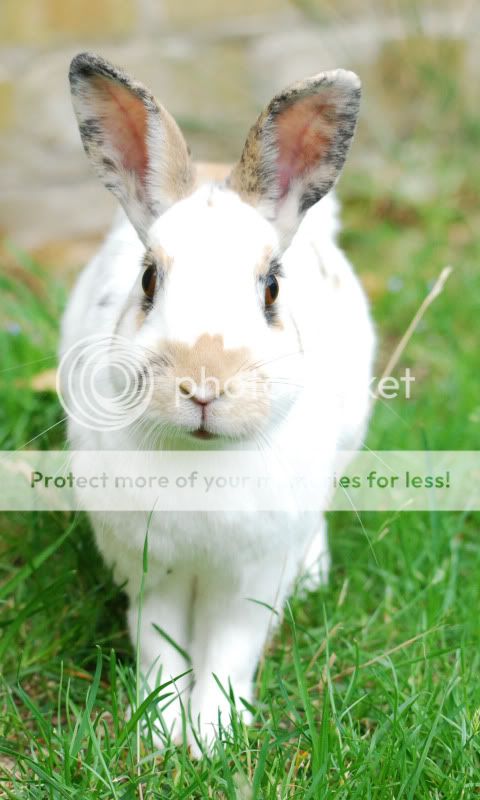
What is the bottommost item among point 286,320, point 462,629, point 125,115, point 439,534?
point 462,629

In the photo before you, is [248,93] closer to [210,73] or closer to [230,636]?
[210,73]

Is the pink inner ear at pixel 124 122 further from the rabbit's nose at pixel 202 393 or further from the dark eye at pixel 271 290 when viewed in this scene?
the rabbit's nose at pixel 202 393

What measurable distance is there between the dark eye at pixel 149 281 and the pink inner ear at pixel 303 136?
0.43m

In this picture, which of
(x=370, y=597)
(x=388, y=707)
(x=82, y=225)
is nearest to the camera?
(x=388, y=707)

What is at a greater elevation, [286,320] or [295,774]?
[286,320]

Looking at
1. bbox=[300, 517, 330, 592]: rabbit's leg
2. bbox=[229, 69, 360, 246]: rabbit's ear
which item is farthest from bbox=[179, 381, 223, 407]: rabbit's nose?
bbox=[300, 517, 330, 592]: rabbit's leg

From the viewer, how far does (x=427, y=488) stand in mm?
3492

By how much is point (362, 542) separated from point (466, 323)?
1.75 m

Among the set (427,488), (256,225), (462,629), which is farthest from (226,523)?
(427,488)

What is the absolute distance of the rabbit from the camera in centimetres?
226

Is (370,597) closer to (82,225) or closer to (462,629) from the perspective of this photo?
(462,629)

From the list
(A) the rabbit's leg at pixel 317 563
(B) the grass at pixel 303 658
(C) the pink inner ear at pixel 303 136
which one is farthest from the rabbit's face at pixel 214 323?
(A) the rabbit's leg at pixel 317 563

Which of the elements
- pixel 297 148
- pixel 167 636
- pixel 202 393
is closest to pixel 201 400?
pixel 202 393

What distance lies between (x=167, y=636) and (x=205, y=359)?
0.98m
